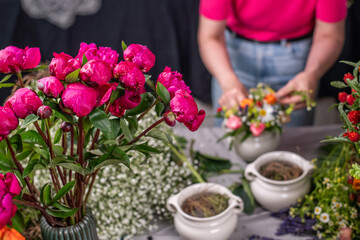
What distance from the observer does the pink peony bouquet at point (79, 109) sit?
514mm

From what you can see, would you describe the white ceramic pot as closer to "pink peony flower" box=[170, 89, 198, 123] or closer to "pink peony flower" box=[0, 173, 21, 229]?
"pink peony flower" box=[170, 89, 198, 123]

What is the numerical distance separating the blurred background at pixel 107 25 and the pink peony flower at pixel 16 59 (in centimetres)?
137

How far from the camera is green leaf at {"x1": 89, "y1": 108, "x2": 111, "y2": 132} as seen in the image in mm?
543

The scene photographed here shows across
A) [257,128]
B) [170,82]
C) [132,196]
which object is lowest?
[132,196]

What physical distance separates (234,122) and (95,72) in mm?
775

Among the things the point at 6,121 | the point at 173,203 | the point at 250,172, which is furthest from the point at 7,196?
the point at 250,172

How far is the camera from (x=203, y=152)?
140 cm

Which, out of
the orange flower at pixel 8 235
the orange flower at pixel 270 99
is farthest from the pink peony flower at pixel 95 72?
the orange flower at pixel 270 99

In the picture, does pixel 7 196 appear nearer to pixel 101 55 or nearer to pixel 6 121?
pixel 6 121

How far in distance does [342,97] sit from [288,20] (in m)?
1.05

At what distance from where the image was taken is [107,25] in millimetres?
2031

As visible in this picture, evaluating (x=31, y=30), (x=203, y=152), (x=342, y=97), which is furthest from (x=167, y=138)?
(x=31, y=30)

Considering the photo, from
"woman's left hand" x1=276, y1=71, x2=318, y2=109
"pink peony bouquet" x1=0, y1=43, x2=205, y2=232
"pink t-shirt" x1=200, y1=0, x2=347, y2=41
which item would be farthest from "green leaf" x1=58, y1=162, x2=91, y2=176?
"pink t-shirt" x1=200, y1=0, x2=347, y2=41

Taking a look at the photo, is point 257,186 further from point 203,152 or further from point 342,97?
point 342,97
